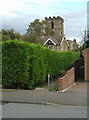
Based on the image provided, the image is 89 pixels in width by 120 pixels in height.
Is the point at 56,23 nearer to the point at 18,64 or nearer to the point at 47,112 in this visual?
the point at 18,64

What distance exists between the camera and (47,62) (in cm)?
1492

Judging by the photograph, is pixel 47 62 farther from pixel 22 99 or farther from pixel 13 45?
pixel 22 99

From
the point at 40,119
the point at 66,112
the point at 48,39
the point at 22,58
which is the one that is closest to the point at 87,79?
the point at 22,58

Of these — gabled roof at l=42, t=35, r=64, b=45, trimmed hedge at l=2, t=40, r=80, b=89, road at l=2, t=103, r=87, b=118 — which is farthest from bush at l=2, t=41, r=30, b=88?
gabled roof at l=42, t=35, r=64, b=45

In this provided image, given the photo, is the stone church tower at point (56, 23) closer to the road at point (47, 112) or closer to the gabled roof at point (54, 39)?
the gabled roof at point (54, 39)

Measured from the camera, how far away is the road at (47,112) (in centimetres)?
582

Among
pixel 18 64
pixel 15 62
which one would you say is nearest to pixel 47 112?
pixel 18 64

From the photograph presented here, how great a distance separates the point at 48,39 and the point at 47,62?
32.4 meters

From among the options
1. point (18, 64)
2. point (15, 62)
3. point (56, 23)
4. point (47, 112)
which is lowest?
point (47, 112)

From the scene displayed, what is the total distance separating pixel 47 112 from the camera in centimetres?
630

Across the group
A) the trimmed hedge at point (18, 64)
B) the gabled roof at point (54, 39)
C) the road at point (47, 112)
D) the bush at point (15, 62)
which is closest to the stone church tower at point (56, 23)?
the gabled roof at point (54, 39)

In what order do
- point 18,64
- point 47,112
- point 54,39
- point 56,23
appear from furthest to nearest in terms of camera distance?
point 56,23
point 54,39
point 18,64
point 47,112

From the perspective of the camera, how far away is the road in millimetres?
5824

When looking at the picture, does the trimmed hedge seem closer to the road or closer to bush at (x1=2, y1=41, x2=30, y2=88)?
bush at (x1=2, y1=41, x2=30, y2=88)
